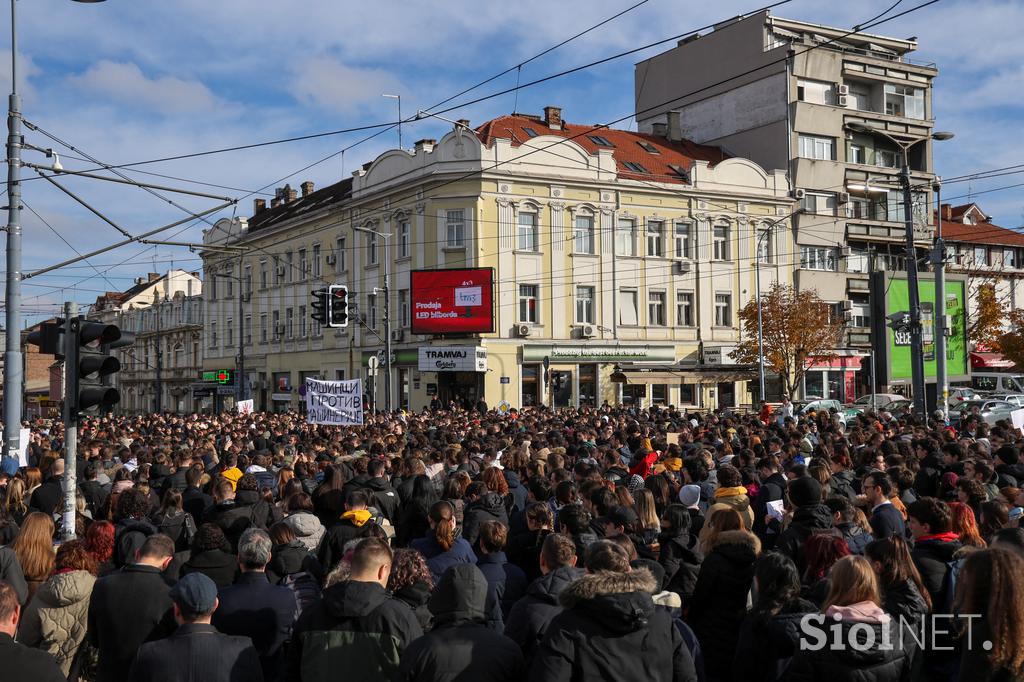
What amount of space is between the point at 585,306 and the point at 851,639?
4213cm

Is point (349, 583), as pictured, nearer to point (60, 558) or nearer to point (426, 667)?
point (426, 667)

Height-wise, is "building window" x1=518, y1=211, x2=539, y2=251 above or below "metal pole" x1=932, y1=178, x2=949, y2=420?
above

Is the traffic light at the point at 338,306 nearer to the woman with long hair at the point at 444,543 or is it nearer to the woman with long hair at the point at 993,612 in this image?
the woman with long hair at the point at 444,543

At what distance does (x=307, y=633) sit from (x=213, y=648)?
442mm

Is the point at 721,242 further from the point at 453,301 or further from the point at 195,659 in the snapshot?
the point at 195,659

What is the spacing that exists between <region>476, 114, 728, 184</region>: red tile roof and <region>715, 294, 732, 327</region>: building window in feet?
20.9

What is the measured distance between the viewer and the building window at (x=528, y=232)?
45156 millimetres

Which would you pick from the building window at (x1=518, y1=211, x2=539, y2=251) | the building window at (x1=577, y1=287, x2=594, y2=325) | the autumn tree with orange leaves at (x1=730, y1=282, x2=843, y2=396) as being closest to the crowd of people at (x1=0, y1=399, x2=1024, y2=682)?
the building window at (x1=518, y1=211, x2=539, y2=251)

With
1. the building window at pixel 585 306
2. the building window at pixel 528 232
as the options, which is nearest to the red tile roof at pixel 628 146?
the building window at pixel 528 232

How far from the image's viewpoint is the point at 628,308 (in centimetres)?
4734

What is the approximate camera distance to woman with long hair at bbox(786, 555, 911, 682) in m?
4.30

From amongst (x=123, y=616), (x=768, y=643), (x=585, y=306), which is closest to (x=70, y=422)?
(x=123, y=616)

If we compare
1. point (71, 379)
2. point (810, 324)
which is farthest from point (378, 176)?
point (71, 379)

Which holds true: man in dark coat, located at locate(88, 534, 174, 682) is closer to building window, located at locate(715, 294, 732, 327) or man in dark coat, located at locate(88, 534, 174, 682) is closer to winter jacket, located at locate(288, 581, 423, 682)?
winter jacket, located at locate(288, 581, 423, 682)
